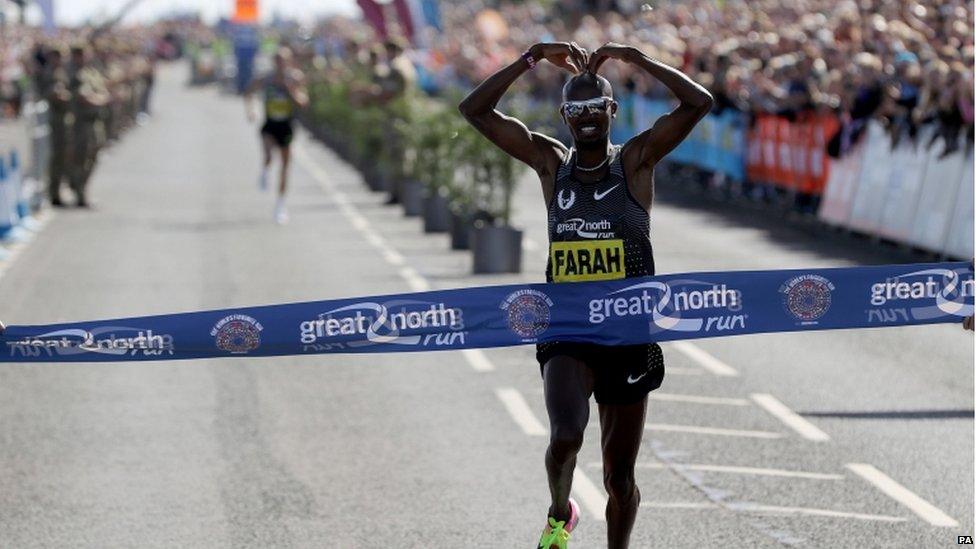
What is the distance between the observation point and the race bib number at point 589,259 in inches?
309

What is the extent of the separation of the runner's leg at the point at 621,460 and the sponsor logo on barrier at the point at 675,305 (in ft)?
1.17

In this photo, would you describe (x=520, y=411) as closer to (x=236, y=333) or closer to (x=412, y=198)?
(x=236, y=333)

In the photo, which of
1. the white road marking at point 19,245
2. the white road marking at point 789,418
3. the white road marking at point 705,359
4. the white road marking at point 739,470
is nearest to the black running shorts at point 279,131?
the white road marking at point 19,245

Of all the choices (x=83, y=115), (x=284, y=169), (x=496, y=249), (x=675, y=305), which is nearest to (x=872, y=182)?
(x=496, y=249)

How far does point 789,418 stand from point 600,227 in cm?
487

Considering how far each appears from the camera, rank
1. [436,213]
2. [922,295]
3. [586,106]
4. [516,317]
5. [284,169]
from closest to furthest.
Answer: [586,106] → [516,317] → [922,295] → [436,213] → [284,169]

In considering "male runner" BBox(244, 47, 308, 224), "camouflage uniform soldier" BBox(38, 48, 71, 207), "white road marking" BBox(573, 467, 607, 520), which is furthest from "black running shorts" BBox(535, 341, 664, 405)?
"camouflage uniform soldier" BBox(38, 48, 71, 207)

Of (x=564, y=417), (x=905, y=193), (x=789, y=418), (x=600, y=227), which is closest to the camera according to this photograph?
(x=564, y=417)

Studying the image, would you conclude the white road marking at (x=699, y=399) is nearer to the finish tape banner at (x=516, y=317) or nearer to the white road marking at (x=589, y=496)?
the white road marking at (x=589, y=496)

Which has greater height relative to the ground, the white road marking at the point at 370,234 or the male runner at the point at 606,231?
the male runner at the point at 606,231

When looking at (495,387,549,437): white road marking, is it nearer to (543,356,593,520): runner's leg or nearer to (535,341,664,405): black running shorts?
(535,341,664,405): black running shorts

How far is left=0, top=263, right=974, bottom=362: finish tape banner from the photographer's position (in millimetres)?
8102

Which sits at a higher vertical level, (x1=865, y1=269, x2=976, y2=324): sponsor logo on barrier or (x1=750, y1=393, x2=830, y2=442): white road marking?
(x1=865, y1=269, x2=976, y2=324): sponsor logo on barrier

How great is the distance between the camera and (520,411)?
41.4 ft
